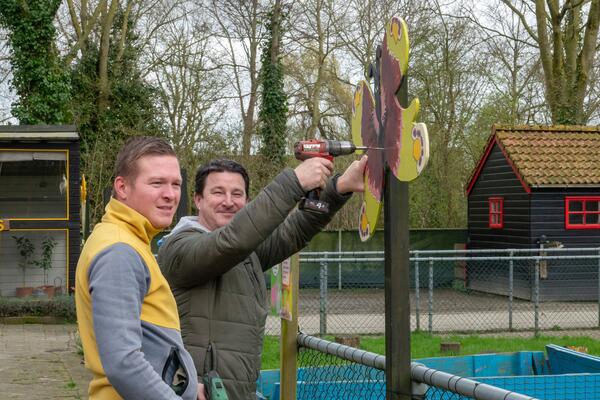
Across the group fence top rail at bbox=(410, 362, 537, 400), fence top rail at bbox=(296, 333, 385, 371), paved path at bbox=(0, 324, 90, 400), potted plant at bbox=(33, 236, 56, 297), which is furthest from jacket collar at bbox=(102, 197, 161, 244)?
potted plant at bbox=(33, 236, 56, 297)

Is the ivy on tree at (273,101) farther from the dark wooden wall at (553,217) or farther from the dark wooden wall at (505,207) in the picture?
the dark wooden wall at (553,217)

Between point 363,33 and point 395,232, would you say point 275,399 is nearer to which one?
point 395,232

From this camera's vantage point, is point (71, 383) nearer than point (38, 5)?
Yes

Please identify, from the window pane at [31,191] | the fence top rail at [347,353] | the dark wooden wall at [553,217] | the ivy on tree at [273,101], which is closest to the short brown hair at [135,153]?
the fence top rail at [347,353]

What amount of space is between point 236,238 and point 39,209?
2015cm

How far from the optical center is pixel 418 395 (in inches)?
136

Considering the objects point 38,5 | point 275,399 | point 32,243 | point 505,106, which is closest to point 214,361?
point 275,399

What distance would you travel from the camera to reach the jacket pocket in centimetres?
268

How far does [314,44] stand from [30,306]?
19.4 meters

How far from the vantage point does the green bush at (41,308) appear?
1750cm

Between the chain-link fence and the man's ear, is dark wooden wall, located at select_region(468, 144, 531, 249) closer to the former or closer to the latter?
the chain-link fence

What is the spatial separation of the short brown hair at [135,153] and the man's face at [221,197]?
81 cm

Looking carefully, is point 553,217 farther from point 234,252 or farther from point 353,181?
point 234,252

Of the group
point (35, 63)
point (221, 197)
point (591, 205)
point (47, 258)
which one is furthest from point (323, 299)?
point (35, 63)
